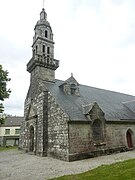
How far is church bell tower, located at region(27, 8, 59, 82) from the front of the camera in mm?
18297

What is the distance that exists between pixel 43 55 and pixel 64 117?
8.94 m

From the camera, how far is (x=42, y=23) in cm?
2056

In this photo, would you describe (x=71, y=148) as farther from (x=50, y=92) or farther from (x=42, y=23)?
(x=42, y=23)

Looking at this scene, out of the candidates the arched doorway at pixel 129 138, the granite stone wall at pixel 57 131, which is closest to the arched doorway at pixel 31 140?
the granite stone wall at pixel 57 131

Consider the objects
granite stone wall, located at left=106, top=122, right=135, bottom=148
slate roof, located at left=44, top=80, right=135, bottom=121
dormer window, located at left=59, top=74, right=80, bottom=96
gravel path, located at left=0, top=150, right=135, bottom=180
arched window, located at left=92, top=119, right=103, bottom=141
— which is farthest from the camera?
dormer window, located at left=59, top=74, right=80, bottom=96

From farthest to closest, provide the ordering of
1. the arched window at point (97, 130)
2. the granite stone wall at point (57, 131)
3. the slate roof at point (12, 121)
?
the slate roof at point (12, 121) < the arched window at point (97, 130) < the granite stone wall at point (57, 131)

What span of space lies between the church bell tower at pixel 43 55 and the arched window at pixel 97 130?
7.02 metres

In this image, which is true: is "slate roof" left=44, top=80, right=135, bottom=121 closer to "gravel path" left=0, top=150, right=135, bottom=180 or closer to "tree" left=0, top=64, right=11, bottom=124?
"gravel path" left=0, top=150, right=135, bottom=180

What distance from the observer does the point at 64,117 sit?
504 inches

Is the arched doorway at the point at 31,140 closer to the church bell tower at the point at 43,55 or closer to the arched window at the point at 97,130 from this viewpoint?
the church bell tower at the point at 43,55

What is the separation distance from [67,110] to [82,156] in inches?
142

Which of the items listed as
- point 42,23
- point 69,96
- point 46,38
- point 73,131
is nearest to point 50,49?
point 46,38

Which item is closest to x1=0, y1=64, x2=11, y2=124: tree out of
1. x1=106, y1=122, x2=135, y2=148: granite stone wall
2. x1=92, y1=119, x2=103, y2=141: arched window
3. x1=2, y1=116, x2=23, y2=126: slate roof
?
x1=92, y1=119, x2=103, y2=141: arched window

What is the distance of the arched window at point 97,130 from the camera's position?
14.0m
